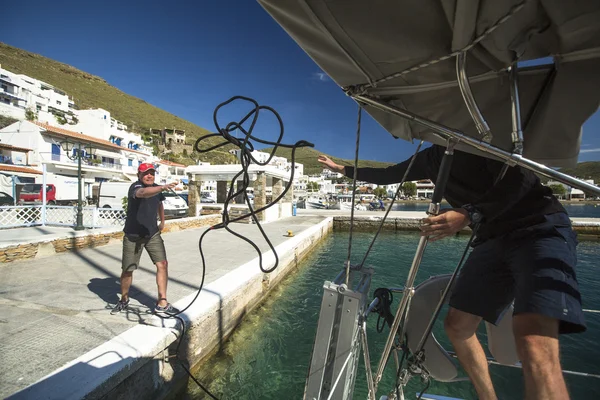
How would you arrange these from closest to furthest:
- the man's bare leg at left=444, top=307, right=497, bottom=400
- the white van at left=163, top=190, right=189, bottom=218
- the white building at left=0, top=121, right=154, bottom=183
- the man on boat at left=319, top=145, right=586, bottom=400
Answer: the man on boat at left=319, top=145, right=586, bottom=400 < the man's bare leg at left=444, top=307, right=497, bottom=400 < the white van at left=163, top=190, right=189, bottom=218 < the white building at left=0, top=121, right=154, bottom=183

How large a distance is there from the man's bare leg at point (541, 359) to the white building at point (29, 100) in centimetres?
5797

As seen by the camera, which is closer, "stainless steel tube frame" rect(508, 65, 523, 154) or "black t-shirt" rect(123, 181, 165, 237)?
"stainless steel tube frame" rect(508, 65, 523, 154)

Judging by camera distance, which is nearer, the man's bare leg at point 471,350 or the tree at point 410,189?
the man's bare leg at point 471,350

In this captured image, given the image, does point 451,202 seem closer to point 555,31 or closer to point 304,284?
point 555,31

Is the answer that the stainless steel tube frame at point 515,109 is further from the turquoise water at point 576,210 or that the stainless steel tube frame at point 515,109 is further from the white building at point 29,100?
the white building at point 29,100

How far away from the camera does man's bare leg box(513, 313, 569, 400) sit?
130 centimetres

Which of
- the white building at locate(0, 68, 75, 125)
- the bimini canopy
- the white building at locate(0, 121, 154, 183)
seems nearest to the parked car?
the white building at locate(0, 121, 154, 183)

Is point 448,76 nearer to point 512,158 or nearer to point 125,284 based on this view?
point 512,158

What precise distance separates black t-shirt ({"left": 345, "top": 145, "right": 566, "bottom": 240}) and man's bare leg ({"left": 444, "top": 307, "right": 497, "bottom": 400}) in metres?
0.55

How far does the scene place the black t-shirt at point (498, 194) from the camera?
1571 mm

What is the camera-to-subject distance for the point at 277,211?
1706 cm

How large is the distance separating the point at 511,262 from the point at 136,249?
3.93m

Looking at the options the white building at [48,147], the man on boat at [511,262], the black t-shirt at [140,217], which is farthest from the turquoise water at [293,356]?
the white building at [48,147]

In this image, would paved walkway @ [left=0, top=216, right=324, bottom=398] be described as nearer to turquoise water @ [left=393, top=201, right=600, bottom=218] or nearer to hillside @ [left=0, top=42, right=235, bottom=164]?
turquoise water @ [left=393, top=201, right=600, bottom=218]
